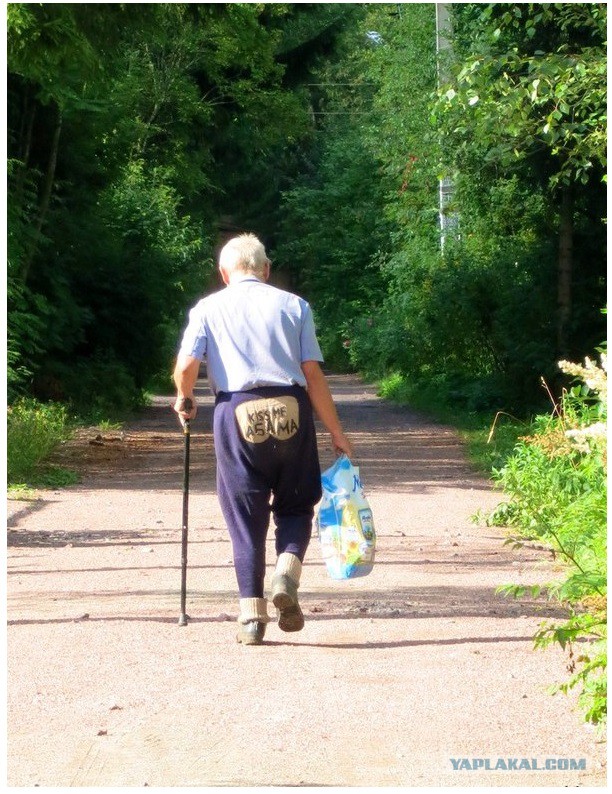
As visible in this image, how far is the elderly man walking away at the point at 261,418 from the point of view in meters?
7.04

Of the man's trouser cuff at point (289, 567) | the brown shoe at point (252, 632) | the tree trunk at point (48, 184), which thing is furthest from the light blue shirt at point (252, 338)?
the tree trunk at point (48, 184)

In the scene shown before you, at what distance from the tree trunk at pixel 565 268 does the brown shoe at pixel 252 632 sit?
53.3 feet

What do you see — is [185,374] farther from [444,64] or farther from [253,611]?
[444,64]

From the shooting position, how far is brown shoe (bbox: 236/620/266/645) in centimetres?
712

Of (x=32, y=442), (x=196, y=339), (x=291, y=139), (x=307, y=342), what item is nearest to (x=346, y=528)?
(x=307, y=342)

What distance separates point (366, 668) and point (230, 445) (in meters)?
1.31

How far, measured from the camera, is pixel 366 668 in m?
6.61

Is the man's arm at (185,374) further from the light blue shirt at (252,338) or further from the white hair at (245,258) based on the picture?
the white hair at (245,258)

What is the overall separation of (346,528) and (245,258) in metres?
1.48

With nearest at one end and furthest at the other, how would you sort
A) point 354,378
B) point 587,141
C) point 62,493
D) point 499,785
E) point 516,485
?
point 499,785 < point 516,485 < point 587,141 < point 62,493 < point 354,378

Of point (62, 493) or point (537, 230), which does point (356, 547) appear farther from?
point (537, 230)

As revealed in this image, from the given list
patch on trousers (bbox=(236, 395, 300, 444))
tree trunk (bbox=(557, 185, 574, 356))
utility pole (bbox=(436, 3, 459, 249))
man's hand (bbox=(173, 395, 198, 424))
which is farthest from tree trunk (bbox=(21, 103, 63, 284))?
patch on trousers (bbox=(236, 395, 300, 444))

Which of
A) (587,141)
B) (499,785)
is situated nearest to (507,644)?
(499,785)

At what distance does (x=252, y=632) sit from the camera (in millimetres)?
7125
